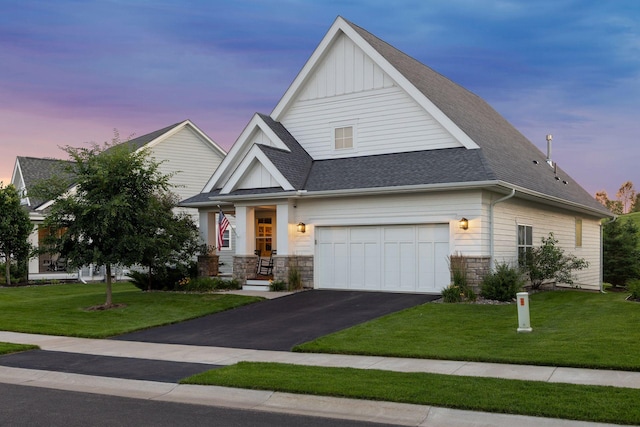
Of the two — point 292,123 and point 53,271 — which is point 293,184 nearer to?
point 292,123

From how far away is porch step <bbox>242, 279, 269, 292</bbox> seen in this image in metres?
21.1

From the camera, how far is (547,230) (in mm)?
22688

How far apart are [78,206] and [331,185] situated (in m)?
7.66

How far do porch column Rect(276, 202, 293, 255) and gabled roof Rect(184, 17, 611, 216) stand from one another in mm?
703

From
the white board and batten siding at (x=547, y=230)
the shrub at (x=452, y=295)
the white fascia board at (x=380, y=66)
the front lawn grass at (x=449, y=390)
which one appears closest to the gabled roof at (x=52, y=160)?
the white fascia board at (x=380, y=66)

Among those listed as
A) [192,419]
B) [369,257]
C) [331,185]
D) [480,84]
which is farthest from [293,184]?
[480,84]

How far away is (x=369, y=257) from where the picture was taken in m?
19.8

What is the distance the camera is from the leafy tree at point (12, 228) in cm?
2908

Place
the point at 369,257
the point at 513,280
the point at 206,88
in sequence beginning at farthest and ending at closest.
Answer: the point at 206,88
the point at 369,257
the point at 513,280

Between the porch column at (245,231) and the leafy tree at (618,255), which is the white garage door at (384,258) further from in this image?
the leafy tree at (618,255)

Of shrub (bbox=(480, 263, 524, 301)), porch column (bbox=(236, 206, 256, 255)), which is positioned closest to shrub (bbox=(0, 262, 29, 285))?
porch column (bbox=(236, 206, 256, 255))

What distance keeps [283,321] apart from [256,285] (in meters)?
6.15

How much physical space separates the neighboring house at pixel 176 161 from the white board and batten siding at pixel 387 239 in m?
15.1

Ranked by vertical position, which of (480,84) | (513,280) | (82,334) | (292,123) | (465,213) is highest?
(480,84)
